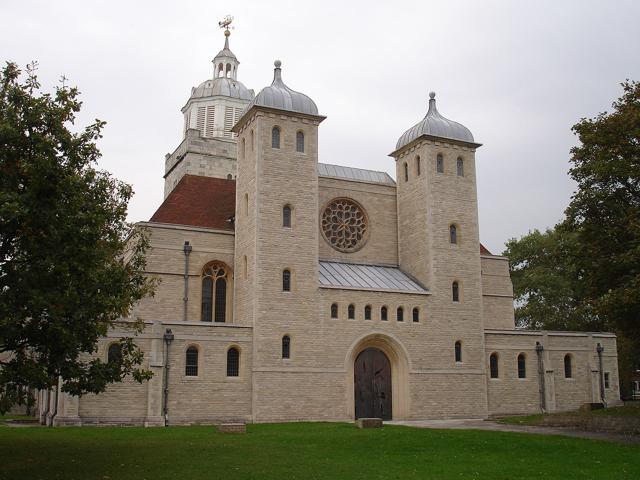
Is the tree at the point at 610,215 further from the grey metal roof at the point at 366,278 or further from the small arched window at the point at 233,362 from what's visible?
the small arched window at the point at 233,362

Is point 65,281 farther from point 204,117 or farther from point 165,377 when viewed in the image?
point 204,117

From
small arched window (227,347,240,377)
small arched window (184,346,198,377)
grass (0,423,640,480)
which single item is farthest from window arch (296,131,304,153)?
grass (0,423,640,480)

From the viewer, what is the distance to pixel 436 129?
123ft

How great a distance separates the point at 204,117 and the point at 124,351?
111 ft

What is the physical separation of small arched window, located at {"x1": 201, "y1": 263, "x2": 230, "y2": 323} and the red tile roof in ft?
7.72

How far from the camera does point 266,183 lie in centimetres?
3266

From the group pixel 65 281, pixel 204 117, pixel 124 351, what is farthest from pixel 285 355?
pixel 204 117

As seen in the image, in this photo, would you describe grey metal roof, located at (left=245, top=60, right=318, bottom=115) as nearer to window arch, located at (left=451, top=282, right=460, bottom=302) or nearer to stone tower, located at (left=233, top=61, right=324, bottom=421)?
stone tower, located at (left=233, top=61, right=324, bottom=421)

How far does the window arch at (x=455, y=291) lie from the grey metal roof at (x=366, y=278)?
4.90 feet

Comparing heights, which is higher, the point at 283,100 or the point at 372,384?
the point at 283,100

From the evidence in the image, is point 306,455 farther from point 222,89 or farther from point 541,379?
point 222,89

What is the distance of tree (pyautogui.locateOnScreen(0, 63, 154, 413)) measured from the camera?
48.0 ft

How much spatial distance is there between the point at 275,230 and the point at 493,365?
1306 cm

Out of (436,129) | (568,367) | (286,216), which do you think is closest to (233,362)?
(286,216)
